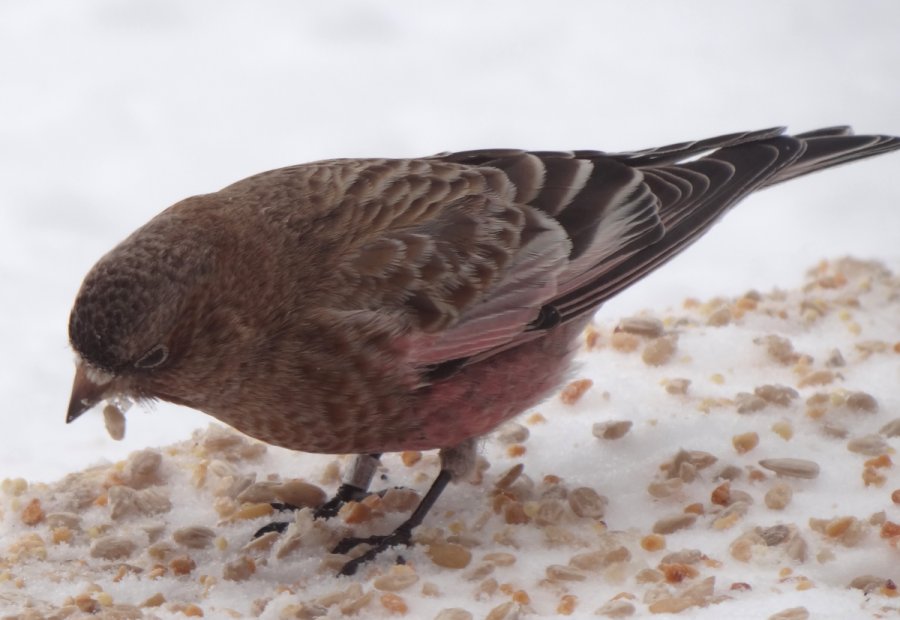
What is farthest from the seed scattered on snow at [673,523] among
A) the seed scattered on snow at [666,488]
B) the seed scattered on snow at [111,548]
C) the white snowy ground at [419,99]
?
the white snowy ground at [419,99]

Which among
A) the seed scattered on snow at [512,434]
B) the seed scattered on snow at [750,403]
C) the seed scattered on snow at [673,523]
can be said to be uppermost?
the seed scattered on snow at [750,403]

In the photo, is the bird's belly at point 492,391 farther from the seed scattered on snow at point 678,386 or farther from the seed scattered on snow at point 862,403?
the seed scattered on snow at point 862,403

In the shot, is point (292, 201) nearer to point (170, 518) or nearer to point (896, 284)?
point (170, 518)

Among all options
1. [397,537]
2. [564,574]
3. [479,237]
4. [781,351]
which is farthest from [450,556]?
[781,351]

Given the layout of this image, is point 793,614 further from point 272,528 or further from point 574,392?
point 574,392

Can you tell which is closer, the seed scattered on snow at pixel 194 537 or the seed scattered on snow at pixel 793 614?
the seed scattered on snow at pixel 793 614

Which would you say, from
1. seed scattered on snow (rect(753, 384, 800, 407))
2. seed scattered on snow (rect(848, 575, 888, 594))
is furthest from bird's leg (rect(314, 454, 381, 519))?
seed scattered on snow (rect(848, 575, 888, 594))

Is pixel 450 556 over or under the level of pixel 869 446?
under
